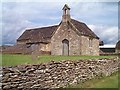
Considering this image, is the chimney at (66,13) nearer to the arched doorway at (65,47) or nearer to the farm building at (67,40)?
the farm building at (67,40)

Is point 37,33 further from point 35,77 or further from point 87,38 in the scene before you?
point 35,77

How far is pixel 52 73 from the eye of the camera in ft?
49.3

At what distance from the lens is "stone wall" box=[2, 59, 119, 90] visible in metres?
12.3

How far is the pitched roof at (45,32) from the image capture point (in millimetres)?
45969

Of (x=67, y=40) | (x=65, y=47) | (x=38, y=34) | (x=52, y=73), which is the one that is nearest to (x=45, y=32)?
(x=38, y=34)

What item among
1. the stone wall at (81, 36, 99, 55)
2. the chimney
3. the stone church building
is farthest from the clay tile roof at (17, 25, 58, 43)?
the stone wall at (81, 36, 99, 55)

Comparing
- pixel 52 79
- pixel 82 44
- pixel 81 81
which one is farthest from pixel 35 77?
pixel 82 44

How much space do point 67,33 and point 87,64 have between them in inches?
1025

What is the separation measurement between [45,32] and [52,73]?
3550cm

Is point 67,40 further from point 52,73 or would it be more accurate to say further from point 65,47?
point 52,73

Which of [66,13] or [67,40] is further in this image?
[66,13]

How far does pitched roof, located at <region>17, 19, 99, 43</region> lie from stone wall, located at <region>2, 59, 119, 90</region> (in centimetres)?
2463

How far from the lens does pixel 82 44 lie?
43.8m

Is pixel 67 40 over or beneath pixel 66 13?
beneath
